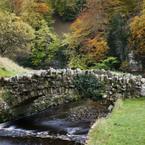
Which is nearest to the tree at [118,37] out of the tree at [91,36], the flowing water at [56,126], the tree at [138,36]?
the tree at [91,36]

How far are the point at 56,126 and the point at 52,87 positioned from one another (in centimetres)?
270

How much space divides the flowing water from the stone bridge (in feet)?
5.87

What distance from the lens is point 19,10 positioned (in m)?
94.8

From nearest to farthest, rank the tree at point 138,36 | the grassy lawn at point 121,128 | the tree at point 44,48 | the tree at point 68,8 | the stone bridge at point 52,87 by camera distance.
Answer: the grassy lawn at point 121,128 < the stone bridge at point 52,87 < the tree at point 138,36 < the tree at point 44,48 < the tree at point 68,8

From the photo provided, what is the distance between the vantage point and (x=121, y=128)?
2520 cm

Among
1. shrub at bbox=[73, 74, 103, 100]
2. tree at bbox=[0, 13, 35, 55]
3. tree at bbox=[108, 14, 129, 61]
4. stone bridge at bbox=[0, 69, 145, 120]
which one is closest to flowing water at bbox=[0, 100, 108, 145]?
stone bridge at bbox=[0, 69, 145, 120]

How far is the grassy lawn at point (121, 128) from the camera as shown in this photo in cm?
2262

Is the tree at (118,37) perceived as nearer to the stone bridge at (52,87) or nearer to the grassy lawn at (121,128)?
the stone bridge at (52,87)

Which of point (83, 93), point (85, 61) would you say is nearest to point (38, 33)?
point (85, 61)

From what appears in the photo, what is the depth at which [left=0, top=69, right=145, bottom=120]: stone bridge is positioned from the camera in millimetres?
33656

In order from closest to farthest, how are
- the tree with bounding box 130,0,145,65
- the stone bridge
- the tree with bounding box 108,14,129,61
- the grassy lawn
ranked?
1. the grassy lawn
2. the stone bridge
3. the tree with bounding box 130,0,145,65
4. the tree with bounding box 108,14,129,61

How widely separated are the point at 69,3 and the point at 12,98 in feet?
251

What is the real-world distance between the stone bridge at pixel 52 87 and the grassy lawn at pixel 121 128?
9.86 feet

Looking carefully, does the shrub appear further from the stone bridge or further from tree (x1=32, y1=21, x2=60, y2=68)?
tree (x1=32, y1=21, x2=60, y2=68)
